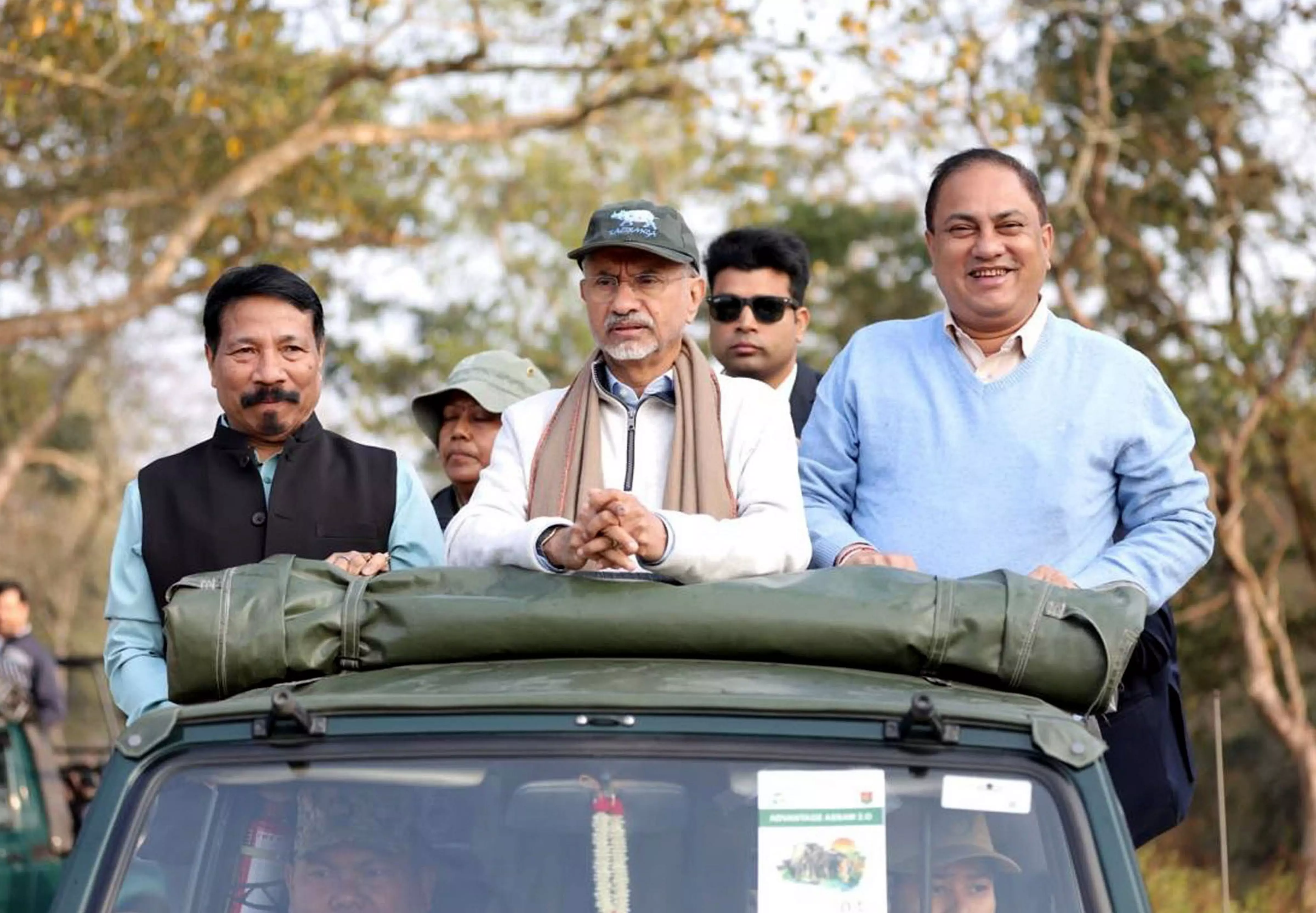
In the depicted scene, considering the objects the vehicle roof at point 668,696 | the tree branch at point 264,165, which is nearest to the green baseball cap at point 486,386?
the vehicle roof at point 668,696

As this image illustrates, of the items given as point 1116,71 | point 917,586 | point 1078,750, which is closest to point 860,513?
point 917,586

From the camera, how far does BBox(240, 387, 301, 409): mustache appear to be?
14.6 feet

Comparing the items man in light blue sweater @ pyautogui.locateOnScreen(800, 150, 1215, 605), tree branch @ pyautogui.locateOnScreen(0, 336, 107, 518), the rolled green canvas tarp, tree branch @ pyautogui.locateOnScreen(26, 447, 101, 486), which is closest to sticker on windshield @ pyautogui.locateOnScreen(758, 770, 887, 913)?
the rolled green canvas tarp

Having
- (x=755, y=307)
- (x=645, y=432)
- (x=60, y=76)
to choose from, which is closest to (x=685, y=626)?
(x=645, y=432)

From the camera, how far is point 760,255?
21.7 feet

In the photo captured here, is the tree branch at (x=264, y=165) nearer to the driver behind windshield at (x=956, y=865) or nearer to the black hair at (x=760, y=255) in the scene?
the black hair at (x=760, y=255)

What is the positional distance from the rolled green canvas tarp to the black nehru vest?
0.91 metres

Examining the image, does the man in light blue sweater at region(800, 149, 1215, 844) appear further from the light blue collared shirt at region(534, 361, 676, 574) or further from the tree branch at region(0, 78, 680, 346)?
the tree branch at region(0, 78, 680, 346)

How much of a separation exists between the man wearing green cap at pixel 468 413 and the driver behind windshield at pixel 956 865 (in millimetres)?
3195

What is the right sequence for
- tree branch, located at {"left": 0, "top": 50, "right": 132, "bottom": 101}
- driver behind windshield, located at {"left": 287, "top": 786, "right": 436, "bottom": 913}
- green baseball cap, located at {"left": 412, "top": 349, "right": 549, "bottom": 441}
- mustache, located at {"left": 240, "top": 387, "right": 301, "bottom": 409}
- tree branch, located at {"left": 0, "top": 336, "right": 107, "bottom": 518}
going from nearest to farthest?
driver behind windshield, located at {"left": 287, "top": 786, "right": 436, "bottom": 913} → mustache, located at {"left": 240, "top": 387, "right": 301, "bottom": 409} → green baseball cap, located at {"left": 412, "top": 349, "right": 549, "bottom": 441} → tree branch, located at {"left": 0, "top": 50, "right": 132, "bottom": 101} → tree branch, located at {"left": 0, "top": 336, "right": 107, "bottom": 518}

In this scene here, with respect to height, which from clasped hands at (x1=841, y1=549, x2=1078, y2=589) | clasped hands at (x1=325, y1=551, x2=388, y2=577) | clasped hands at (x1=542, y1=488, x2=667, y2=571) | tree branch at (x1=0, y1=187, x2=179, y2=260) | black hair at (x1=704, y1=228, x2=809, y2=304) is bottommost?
clasped hands at (x1=841, y1=549, x2=1078, y2=589)

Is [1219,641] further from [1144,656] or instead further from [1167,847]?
[1144,656]

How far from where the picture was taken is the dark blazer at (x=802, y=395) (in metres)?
6.30

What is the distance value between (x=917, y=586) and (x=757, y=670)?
0.95ft
